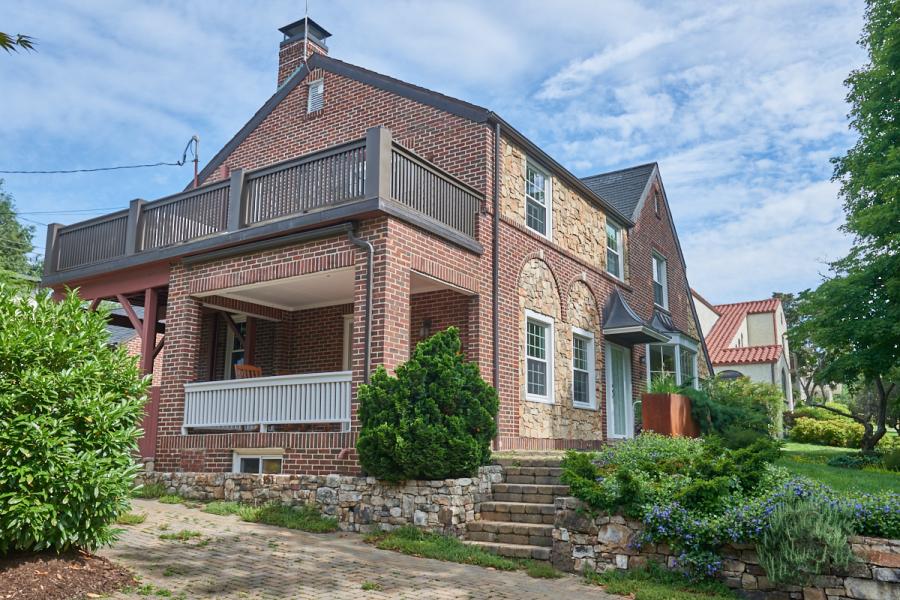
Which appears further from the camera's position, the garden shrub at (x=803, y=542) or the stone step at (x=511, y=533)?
the stone step at (x=511, y=533)

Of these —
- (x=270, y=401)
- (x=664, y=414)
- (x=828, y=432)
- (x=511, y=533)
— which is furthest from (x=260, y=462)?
(x=828, y=432)

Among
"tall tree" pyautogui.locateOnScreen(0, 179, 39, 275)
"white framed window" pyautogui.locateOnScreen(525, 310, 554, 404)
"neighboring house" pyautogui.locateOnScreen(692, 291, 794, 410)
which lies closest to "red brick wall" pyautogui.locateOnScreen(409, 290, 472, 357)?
"white framed window" pyautogui.locateOnScreen(525, 310, 554, 404)

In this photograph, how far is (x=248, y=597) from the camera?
21.1 feet

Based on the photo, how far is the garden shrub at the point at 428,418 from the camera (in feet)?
29.7

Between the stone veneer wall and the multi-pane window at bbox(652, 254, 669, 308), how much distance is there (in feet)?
43.2

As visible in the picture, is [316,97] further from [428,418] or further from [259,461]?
[428,418]

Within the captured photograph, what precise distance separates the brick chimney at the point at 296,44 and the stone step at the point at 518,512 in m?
11.6

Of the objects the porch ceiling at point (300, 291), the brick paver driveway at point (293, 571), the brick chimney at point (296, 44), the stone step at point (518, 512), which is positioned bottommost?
the brick paver driveway at point (293, 571)

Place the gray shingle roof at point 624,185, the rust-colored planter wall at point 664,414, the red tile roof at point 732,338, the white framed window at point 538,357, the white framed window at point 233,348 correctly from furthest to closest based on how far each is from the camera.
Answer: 1. the red tile roof at point 732,338
2. the gray shingle roof at point 624,185
3. the white framed window at point 233,348
4. the white framed window at point 538,357
5. the rust-colored planter wall at point 664,414

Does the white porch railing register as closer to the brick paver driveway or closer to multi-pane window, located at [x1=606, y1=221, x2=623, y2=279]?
the brick paver driveway

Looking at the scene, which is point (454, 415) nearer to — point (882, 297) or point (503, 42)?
point (503, 42)

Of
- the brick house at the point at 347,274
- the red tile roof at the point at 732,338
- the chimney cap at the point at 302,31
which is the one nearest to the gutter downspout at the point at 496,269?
the brick house at the point at 347,274

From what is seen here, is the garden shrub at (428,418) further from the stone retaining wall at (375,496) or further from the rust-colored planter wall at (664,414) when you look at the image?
the rust-colored planter wall at (664,414)

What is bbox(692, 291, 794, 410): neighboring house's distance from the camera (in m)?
31.8
